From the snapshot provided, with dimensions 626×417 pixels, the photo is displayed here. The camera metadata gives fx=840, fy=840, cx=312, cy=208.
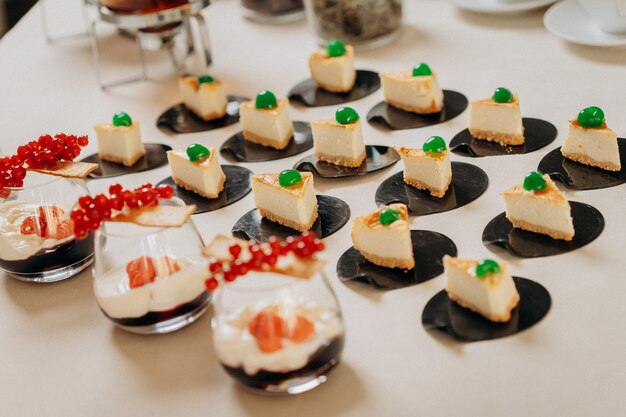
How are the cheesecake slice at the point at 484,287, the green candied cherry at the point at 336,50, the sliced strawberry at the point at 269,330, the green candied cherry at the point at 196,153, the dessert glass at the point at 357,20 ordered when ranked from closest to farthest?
the sliced strawberry at the point at 269,330 < the cheesecake slice at the point at 484,287 < the green candied cherry at the point at 196,153 < the green candied cherry at the point at 336,50 < the dessert glass at the point at 357,20

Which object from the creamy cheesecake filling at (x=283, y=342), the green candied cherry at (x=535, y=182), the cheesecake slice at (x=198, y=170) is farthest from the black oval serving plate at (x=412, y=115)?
the creamy cheesecake filling at (x=283, y=342)

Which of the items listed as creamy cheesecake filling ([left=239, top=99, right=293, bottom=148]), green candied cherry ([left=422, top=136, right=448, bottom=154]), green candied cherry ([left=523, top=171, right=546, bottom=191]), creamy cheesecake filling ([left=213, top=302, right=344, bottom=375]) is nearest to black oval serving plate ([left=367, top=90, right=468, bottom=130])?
creamy cheesecake filling ([left=239, top=99, right=293, bottom=148])

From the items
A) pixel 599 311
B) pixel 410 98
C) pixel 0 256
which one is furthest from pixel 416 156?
pixel 0 256

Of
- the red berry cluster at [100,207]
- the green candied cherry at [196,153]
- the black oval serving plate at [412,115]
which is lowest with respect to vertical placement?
the black oval serving plate at [412,115]

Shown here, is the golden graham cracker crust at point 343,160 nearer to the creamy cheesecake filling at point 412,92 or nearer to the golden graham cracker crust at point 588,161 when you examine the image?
the creamy cheesecake filling at point 412,92

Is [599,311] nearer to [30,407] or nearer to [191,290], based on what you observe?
[191,290]

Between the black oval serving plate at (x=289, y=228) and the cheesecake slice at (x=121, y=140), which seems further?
the cheesecake slice at (x=121, y=140)
